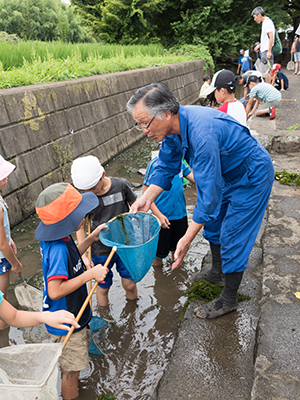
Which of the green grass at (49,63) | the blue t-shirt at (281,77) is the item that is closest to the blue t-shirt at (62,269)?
the green grass at (49,63)

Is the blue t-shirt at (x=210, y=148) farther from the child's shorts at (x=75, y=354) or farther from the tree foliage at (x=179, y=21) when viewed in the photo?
the tree foliage at (x=179, y=21)

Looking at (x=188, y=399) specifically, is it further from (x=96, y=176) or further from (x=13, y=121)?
(x=13, y=121)

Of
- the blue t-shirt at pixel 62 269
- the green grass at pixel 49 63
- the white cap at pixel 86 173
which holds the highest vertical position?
the green grass at pixel 49 63

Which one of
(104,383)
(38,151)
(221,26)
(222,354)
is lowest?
(104,383)

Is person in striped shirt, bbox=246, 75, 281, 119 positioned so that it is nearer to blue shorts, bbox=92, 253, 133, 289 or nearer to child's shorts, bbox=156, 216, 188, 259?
child's shorts, bbox=156, 216, 188, 259

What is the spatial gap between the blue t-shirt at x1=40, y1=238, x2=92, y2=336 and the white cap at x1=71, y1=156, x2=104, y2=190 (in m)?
0.56

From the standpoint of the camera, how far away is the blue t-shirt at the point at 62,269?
6.03ft

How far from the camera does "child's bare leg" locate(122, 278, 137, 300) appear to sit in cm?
A: 298

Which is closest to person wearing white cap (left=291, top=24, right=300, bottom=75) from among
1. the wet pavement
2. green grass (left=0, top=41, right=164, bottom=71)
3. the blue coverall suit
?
green grass (left=0, top=41, right=164, bottom=71)

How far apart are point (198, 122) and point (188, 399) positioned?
1.64m

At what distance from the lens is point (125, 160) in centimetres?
762

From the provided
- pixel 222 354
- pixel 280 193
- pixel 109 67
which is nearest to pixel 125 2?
pixel 109 67

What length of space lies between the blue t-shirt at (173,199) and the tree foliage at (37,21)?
2959cm

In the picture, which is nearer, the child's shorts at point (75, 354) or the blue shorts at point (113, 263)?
the child's shorts at point (75, 354)
